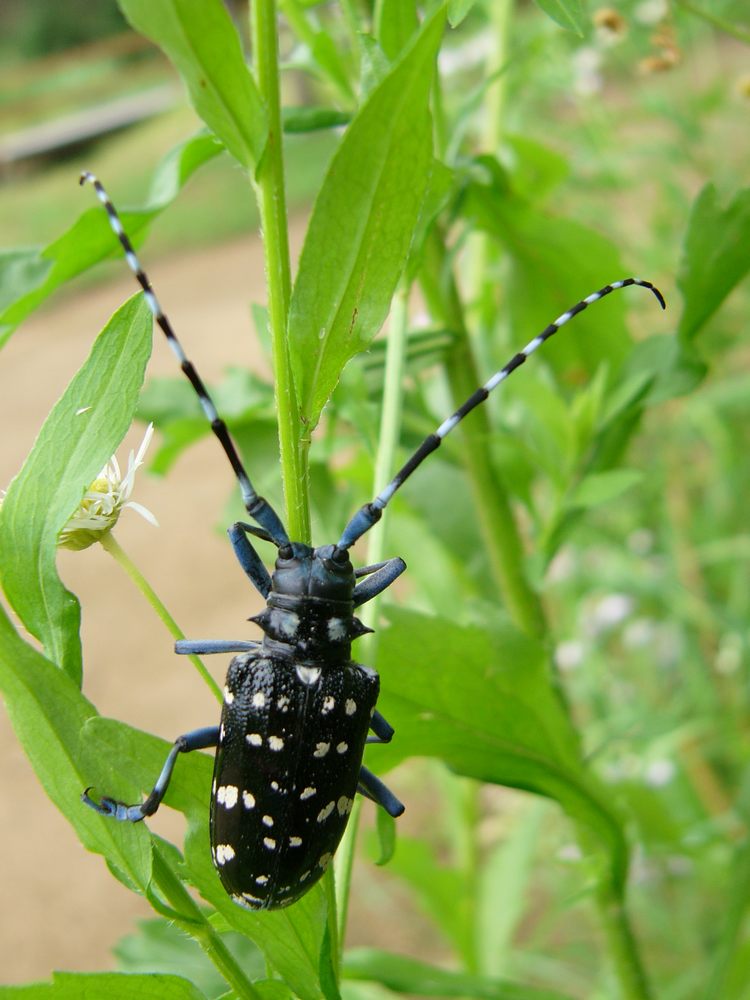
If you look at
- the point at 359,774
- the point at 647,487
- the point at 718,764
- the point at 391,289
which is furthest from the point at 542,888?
the point at 391,289

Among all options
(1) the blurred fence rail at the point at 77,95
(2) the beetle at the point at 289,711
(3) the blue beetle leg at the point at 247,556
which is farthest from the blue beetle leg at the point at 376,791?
(1) the blurred fence rail at the point at 77,95

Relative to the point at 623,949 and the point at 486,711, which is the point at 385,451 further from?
the point at 623,949

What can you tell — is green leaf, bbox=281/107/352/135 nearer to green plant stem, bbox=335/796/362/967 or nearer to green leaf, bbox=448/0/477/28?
green leaf, bbox=448/0/477/28

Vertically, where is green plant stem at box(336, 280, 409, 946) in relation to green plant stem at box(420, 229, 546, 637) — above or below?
below

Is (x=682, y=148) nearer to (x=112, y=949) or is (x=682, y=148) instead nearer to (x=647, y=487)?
(x=647, y=487)

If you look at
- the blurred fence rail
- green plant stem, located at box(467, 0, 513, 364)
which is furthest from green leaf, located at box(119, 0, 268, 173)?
the blurred fence rail

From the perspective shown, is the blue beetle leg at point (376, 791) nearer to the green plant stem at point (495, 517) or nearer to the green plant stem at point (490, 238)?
the green plant stem at point (495, 517)
